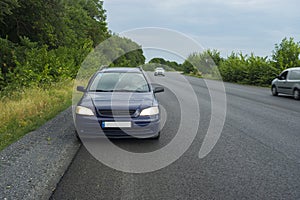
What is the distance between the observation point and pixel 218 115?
33.6 ft

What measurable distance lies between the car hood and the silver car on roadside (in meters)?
13.0

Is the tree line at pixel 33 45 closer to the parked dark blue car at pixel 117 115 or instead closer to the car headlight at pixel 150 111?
the parked dark blue car at pixel 117 115

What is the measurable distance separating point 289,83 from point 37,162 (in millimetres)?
16417

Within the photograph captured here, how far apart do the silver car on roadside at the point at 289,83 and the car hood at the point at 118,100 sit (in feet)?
42.7

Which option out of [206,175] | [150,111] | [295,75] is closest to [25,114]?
[150,111]

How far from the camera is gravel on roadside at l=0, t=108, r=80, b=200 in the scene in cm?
386

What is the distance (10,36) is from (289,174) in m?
23.4

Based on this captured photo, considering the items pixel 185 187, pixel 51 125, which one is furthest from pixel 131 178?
pixel 51 125

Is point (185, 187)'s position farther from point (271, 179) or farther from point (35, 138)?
point (35, 138)

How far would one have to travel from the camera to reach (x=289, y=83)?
58.5 ft

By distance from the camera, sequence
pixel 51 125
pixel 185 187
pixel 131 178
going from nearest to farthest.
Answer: pixel 185 187
pixel 131 178
pixel 51 125

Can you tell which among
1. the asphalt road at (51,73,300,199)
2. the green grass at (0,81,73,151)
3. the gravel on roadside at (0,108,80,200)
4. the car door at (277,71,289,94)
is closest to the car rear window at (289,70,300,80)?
the car door at (277,71,289,94)

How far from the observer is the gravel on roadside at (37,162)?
3.86 m

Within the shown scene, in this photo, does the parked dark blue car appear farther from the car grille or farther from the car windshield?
the car windshield
